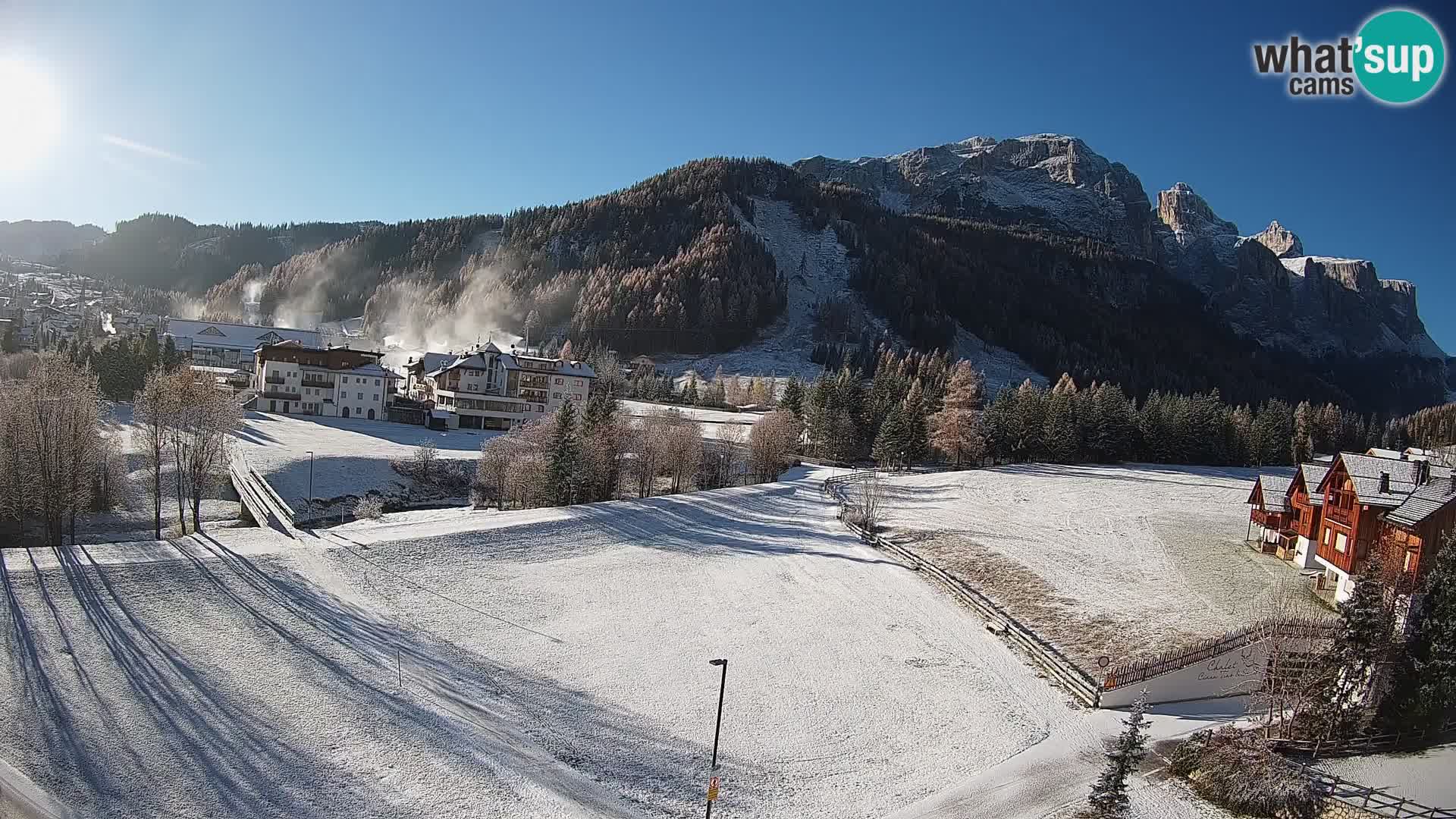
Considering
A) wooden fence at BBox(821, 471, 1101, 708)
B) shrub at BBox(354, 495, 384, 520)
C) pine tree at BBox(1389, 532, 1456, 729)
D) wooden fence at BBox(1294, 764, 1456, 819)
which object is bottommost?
wooden fence at BBox(1294, 764, 1456, 819)

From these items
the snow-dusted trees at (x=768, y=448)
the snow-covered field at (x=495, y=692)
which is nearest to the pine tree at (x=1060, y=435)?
the snow-dusted trees at (x=768, y=448)

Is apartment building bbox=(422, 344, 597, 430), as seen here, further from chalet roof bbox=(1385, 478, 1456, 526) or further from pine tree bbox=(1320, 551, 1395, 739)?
pine tree bbox=(1320, 551, 1395, 739)

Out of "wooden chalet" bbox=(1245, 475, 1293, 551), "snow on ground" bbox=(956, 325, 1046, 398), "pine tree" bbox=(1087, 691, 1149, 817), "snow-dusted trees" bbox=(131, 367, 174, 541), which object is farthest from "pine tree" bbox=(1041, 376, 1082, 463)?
"snow on ground" bbox=(956, 325, 1046, 398)

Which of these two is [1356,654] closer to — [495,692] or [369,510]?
[495,692]

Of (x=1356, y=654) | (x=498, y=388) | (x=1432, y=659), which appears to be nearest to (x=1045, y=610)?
(x=1356, y=654)

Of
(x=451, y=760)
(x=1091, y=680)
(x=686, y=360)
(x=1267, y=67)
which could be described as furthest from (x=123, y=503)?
(x=686, y=360)
